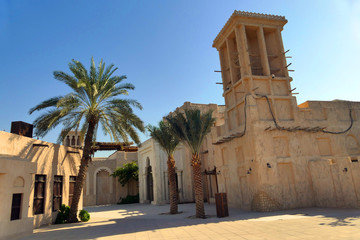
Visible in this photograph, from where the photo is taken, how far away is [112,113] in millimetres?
16109

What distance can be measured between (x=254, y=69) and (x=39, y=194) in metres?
16.7

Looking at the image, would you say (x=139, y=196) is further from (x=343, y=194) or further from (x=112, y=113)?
(x=343, y=194)

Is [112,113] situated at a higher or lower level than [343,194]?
higher

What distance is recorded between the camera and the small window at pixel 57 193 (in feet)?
49.8

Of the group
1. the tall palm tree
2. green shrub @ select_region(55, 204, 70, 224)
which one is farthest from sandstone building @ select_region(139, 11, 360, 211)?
green shrub @ select_region(55, 204, 70, 224)

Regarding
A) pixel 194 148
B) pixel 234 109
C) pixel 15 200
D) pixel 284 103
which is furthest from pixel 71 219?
pixel 284 103

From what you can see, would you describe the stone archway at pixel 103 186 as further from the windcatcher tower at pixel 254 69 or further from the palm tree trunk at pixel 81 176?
the windcatcher tower at pixel 254 69

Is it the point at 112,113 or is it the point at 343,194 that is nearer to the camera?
the point at 343,194

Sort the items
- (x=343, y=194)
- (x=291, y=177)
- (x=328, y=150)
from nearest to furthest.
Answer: (x=343, y=194) < (x=291, y=177) < (x=328, y=150)

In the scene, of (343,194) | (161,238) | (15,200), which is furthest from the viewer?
(343,194)

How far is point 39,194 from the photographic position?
1378 cm

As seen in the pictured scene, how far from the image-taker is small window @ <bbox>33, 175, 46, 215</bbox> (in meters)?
13.6

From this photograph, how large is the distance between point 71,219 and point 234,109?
12897 mm

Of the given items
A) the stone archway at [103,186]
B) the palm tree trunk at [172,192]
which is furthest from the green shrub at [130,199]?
the palm tree trunk at [172,192]
